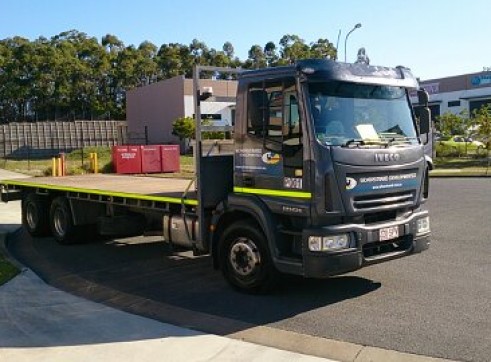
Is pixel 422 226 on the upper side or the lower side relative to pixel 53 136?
lower

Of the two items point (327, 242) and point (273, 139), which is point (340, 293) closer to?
point (327, 242)

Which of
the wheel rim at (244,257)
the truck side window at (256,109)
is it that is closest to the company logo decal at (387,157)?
the truck side window at (256,109)

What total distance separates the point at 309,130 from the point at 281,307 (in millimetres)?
2016

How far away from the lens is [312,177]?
625cm

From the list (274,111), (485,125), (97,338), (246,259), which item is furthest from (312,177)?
(485,125)

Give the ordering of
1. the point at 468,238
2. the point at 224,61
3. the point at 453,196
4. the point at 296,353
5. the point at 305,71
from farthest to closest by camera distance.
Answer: the point at 224,61 < the point at 453,196 < the point at 468,238 < the point at 305,71 < the point at 296,353

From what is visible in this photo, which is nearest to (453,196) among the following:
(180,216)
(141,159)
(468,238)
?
(468,238)

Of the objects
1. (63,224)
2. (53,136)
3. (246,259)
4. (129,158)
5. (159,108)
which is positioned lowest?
(63,224)

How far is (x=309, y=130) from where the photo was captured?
627 centimetres

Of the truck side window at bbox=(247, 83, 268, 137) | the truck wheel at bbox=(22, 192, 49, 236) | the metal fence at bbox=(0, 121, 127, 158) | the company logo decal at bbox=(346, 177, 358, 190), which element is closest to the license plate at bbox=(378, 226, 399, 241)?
the company logo decal at bbox=(346, 177, 358, 190)

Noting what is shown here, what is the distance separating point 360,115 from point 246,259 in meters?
2.16

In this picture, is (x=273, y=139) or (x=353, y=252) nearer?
(x=353, y=252)

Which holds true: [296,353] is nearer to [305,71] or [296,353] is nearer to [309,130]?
[309,130]

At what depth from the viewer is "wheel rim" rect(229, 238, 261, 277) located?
6938 millimetres
